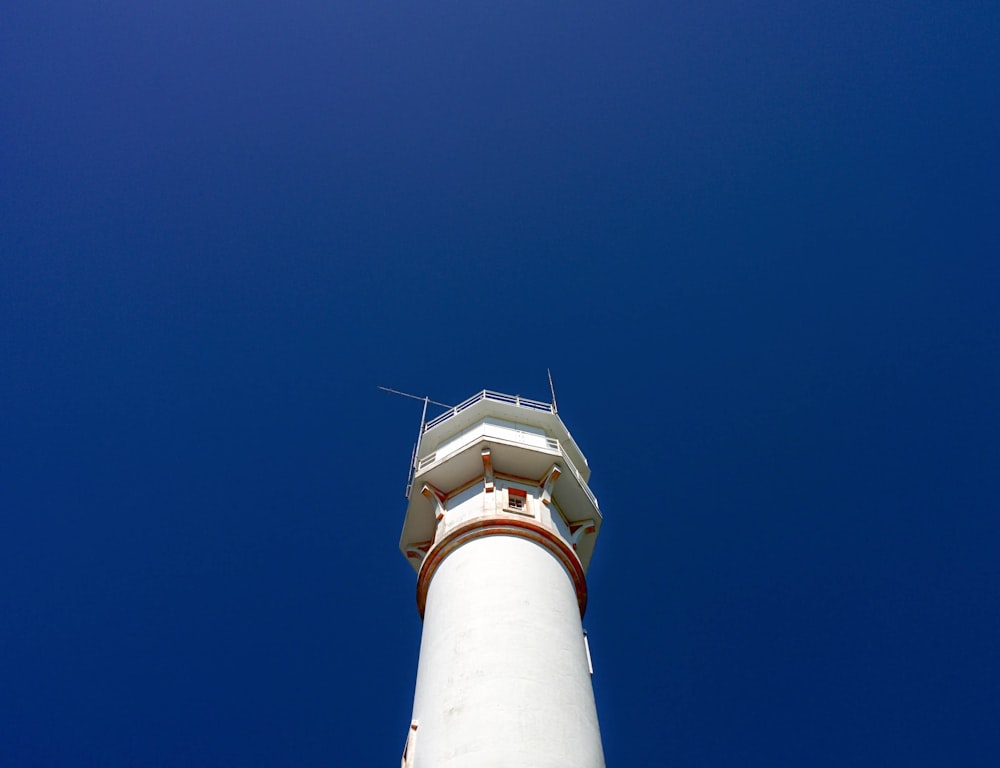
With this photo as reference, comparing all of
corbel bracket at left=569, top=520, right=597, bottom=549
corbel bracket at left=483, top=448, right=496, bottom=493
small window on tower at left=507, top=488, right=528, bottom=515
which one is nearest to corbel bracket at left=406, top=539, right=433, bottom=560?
corbel bracket at left=483, top=448, right=496, bottom=493

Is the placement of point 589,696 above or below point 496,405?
below

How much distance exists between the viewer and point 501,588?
19531 millimetres

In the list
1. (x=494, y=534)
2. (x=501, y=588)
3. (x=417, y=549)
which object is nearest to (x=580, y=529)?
(x=494, y=534)

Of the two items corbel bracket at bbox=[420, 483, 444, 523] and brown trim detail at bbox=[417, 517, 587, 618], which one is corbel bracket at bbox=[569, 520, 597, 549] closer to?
brown trim detail at bbox=[417, 517, 587, 618]

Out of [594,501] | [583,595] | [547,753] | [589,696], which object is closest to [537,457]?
[594,501]

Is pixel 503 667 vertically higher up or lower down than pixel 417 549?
lower down

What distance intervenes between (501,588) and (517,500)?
4.33 meters

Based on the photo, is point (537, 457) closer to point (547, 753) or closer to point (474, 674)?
point (474, 674)

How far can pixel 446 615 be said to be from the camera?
Answer: 766 inches

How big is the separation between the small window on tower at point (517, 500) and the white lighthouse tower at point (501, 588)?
5 centimetres

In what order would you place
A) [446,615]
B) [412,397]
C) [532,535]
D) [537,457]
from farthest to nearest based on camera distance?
[412,397] → [537,457] → [532,535] → [446,615]

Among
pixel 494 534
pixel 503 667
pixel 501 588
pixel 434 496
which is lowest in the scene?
pixel 503 667

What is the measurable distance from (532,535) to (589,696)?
191 inches

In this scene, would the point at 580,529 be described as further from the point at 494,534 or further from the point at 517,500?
the point at 494,534
